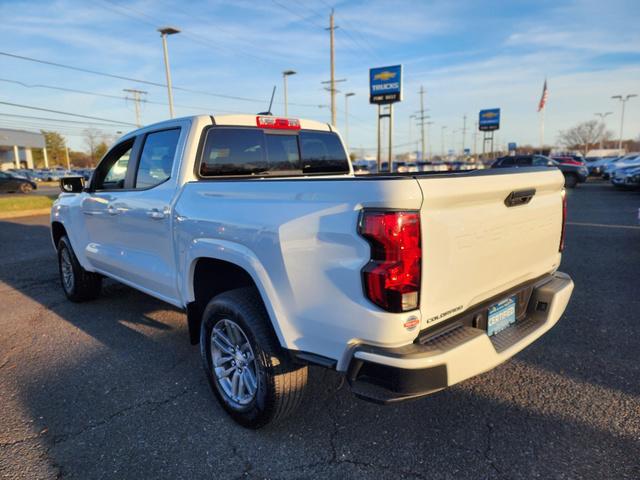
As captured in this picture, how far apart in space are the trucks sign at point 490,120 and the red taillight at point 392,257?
58.3m

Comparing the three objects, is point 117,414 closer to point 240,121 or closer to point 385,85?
point 240,121

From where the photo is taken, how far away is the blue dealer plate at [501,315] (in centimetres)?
254

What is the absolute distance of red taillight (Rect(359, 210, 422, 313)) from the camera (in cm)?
195

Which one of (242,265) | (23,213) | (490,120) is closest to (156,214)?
(242,265)

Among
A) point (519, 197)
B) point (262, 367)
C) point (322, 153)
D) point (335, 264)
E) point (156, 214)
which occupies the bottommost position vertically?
point (262, 367)

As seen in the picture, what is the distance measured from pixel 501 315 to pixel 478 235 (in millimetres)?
655

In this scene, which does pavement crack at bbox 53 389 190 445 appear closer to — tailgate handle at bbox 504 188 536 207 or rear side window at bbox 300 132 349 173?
rear side window at bbox 300 132 349 173

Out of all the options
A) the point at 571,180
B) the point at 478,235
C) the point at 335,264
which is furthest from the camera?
the point at 571,180

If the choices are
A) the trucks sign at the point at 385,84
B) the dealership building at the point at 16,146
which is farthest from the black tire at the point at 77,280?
the dealership building at the point at 16,146

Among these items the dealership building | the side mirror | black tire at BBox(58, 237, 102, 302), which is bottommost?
black tire at BBox(58, 237, 102, 302)

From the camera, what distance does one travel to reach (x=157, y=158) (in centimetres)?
377

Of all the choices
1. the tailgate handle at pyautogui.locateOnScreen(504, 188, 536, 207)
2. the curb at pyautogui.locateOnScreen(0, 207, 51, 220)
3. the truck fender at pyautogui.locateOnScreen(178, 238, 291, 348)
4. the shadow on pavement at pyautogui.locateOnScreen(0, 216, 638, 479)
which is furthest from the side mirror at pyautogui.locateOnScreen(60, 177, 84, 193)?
the curb at pyautogui.locateOnScreen(0, 207, 51, 220)

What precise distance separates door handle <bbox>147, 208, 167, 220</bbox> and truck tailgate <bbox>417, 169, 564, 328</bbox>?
2174 mm

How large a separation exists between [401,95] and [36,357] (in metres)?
27.3
